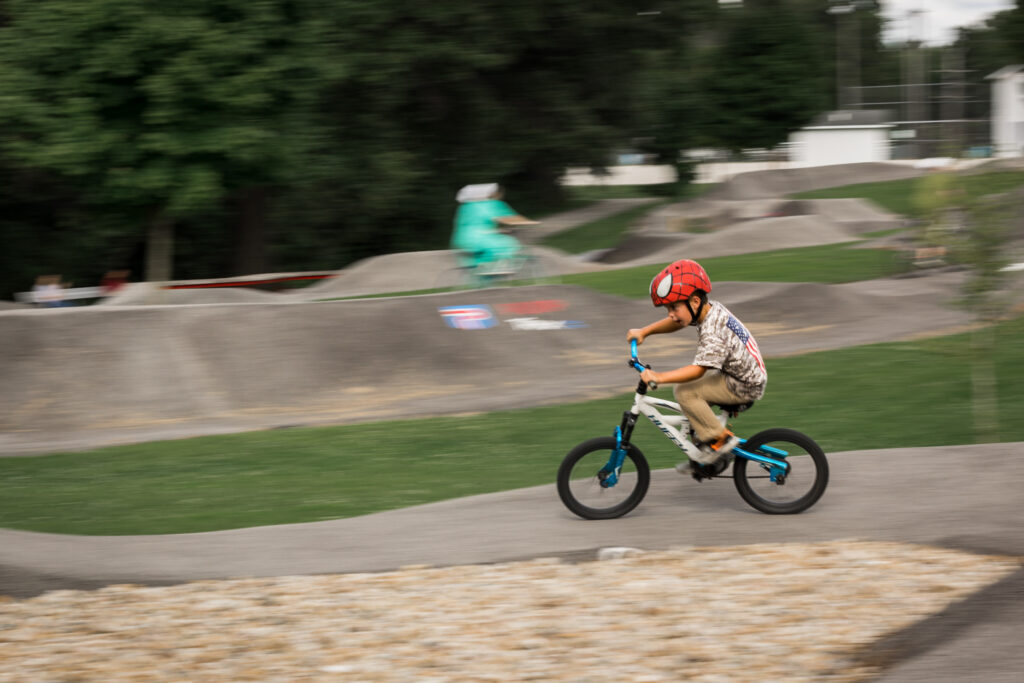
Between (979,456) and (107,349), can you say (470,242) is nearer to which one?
(107,349)

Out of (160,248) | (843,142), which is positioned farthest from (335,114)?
(843,142)

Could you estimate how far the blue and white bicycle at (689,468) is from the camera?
730 centimetres

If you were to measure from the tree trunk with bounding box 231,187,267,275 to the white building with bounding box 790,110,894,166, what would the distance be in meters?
41.9

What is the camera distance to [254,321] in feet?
50.2

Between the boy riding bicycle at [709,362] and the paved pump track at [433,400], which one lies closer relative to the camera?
the paved pump track at [433,400]

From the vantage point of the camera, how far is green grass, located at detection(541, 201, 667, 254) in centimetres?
4122

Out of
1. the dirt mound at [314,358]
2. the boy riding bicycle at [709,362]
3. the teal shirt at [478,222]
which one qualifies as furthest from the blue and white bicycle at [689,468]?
the teal shirt at [478,222]

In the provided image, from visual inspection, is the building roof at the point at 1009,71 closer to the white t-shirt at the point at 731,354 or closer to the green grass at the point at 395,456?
the green grass at the point at 395,456

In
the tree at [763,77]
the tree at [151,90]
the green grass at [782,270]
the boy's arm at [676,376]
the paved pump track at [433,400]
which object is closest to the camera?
the paved pump track at [433,400]

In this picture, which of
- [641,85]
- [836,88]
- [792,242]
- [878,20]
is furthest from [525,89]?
[878,20]

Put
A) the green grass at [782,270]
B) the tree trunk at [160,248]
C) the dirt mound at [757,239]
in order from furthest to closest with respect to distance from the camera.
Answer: the dirt mound at [757,239] < the tree trunk at [160,248] < the green grass at [782,270]

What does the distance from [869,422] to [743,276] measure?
13551mm

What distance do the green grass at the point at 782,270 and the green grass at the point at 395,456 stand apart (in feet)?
31.5

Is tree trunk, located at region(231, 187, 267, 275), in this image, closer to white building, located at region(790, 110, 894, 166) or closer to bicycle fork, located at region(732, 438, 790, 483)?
bicycle fork, located at region(732, 438, 790, 483)
